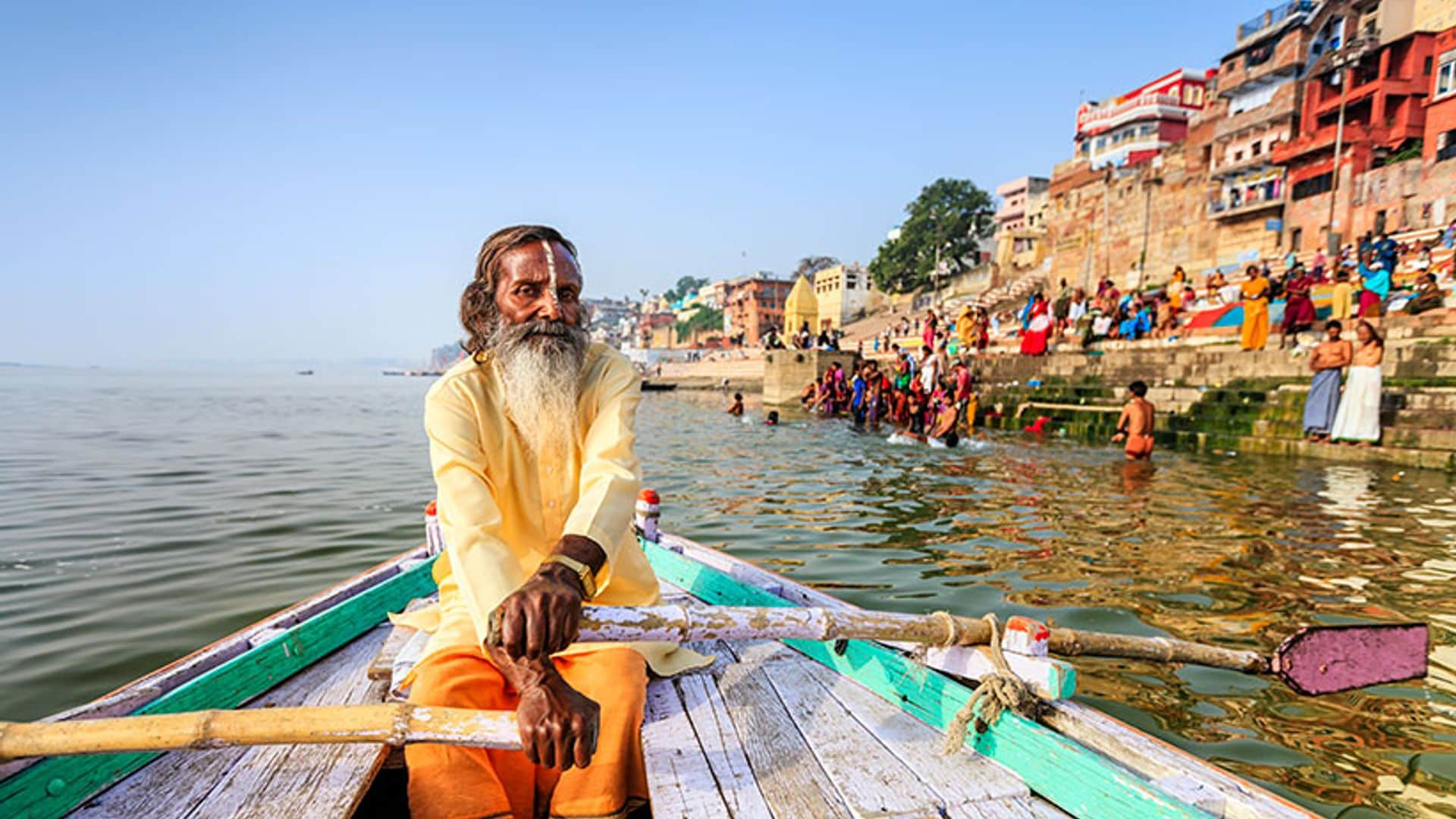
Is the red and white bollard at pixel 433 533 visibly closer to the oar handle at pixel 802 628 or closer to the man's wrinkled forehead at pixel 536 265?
the man's wrinkled forehead at pixel 536 265

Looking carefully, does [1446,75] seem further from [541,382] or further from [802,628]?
[541,382]

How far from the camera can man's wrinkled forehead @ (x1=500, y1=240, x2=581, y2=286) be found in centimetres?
223

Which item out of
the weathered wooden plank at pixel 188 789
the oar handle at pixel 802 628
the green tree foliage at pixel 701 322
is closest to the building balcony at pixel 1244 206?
the oar handle at pixel 802 628

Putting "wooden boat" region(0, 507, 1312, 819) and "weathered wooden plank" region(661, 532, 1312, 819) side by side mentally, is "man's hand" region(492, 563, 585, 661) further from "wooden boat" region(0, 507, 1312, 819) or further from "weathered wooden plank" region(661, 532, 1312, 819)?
"weathered wooden plank" region(661, 532, 1312, 819)

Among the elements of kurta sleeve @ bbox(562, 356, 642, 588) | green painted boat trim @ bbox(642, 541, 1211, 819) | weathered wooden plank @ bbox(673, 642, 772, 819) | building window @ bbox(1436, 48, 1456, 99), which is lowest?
weathered wooden plank @ bbox(673, 642, 772, 819)

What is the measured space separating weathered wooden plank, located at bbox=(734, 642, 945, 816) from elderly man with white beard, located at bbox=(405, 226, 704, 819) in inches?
16.6

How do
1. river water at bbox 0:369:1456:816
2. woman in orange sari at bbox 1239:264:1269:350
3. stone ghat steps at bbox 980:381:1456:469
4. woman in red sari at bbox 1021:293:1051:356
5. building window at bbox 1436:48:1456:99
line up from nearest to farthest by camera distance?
river water at bbox 0:369:1456:816 < stone ghat steps at bbox 980:381:1456:469 < woman in orange sari at bbox 1239:264:1269:350 < woman in red sari at bbox 1021:293:1051:356 < building window at bbox 1436:48:1456:99

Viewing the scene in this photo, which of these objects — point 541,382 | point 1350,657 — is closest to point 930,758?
point 541,382

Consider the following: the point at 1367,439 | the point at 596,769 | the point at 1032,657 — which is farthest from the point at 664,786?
the point at 1367,439

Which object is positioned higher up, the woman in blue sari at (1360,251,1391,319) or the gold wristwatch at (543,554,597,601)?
the woman in blue sari at (1360,251,1391,319)

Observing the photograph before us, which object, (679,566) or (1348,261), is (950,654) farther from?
(1348,261)

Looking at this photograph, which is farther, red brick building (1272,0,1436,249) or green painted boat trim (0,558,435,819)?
red brick building (1272,0,1436,249)

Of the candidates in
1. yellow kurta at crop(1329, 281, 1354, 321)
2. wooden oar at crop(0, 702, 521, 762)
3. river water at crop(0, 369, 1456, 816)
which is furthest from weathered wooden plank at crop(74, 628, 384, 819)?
yellow kurta at crop(1329, 281, 1354, 321)

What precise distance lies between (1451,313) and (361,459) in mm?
18704
